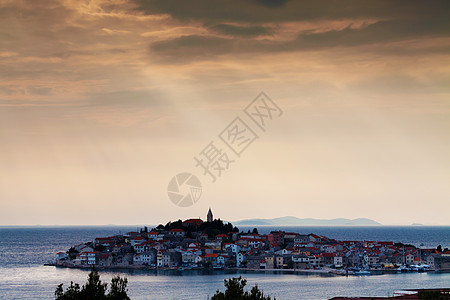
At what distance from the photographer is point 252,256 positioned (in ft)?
163

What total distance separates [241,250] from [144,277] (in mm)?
12940

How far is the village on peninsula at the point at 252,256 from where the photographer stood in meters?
48.8

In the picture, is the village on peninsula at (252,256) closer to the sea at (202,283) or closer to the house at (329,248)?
the house at (329,248)

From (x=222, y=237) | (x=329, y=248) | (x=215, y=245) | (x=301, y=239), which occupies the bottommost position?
(x=329, y=248)

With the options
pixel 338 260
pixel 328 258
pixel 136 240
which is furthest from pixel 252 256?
pixel 136 240

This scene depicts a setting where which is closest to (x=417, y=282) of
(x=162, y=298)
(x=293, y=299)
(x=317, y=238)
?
(x=293, y=299)

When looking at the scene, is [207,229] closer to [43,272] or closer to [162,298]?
[43,272]

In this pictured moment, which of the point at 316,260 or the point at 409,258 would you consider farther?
the point at 409,258

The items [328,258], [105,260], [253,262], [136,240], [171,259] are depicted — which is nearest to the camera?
[253,262]

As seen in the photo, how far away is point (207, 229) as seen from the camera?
62781mm

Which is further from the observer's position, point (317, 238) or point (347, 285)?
point (317, 238)

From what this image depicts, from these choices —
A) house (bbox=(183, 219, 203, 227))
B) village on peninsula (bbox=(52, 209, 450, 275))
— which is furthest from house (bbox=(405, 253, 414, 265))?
house (bbox=(183, 219, 203, 227))

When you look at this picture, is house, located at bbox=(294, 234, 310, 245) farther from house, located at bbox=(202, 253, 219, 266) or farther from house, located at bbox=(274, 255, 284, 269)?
house, located at bbox=(202, 253, 219, 266)

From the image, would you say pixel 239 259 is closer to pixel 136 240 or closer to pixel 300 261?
pixel 300 261
